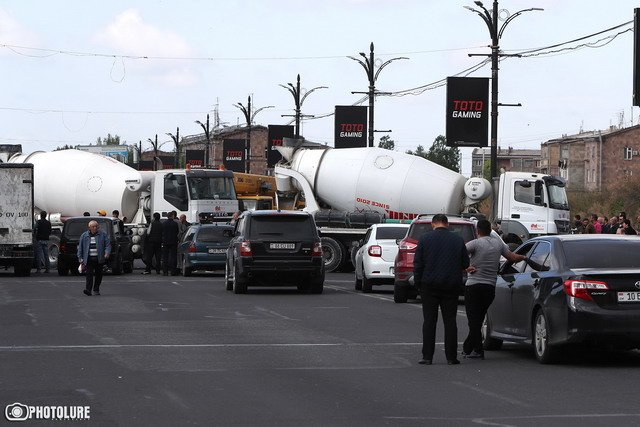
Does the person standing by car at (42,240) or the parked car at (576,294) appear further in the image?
the person standing by car at (42,240)

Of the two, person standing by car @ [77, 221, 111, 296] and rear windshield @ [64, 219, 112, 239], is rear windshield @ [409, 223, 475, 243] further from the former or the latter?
rear windshield @ [64, 219, 112, 239]

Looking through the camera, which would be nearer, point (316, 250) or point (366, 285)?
point (316, 250)

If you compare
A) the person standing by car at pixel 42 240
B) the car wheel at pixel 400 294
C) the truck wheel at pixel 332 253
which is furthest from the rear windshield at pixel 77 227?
the car wheel at pixel 400 294

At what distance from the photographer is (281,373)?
47.7ft

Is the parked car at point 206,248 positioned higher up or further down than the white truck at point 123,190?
further down

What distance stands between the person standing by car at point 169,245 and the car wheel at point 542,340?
24.6 metres

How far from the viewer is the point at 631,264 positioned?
1548cm

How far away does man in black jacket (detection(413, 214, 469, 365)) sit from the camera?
1594 centimetres

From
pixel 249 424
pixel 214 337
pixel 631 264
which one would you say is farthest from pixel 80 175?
pixel 249 424

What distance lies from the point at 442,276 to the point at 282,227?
1468 centimetres

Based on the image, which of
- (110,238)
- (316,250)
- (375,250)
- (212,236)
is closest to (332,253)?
(212,236)

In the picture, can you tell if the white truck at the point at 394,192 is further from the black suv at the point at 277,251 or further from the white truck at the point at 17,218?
the black suv at the point at 277,251

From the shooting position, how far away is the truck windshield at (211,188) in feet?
165

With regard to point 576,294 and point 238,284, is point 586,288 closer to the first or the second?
point 576,294
